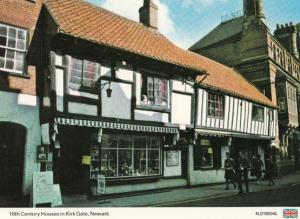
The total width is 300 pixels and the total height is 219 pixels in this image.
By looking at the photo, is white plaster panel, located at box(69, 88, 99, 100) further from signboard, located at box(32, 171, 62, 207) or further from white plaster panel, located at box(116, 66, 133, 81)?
signboard, located at box(32, 171, 62, 207)

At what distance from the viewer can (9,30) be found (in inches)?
301

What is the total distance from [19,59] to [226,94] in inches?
355

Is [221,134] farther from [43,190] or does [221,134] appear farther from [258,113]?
[43,190]

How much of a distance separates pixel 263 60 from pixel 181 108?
9547mm

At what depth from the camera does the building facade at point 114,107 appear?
7.86 metres

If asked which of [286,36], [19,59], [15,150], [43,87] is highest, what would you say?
[286,36]

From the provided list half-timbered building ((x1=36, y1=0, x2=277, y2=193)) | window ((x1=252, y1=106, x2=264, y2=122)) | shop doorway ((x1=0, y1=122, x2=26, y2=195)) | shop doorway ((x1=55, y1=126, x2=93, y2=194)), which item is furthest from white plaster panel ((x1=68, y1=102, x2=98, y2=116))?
window ((x1=252, y1=106, x2=264, y2=122))

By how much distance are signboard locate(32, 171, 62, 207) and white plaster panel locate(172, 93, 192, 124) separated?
4974mm

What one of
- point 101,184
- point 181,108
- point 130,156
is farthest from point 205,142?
point 101,184

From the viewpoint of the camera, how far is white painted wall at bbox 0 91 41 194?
A: 729 centimetres

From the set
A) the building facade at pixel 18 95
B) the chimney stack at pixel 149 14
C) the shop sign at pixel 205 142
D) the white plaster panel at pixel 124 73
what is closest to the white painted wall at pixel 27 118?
the building facade at pixel 18 95

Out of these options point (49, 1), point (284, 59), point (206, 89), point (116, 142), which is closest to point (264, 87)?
point (284, 59)

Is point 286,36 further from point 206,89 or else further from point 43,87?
point 43,87

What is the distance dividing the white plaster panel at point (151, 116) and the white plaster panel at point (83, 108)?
1.48 m
